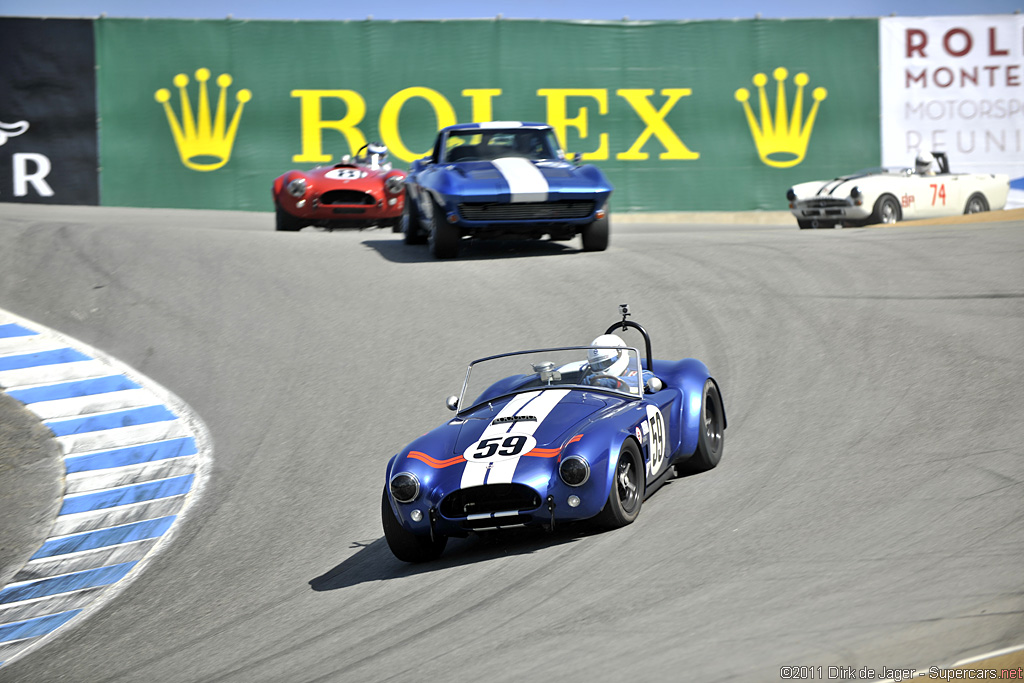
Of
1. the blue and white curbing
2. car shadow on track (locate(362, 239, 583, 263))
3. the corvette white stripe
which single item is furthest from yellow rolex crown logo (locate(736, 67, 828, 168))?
the blue and white curbing

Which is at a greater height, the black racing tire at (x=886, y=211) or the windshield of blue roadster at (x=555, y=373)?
the black racing tire at (x=886, y=211)

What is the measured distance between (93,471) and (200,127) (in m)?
12.7

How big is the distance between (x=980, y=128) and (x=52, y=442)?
1703 centimetres

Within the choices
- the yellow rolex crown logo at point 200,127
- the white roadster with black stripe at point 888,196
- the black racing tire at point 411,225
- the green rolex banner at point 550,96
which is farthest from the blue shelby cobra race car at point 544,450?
the yellow rolex crown logo at point 200,127

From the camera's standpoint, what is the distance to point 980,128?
19.8 meters

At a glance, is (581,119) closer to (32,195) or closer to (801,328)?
(32,195)

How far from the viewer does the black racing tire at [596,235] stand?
12.0 m

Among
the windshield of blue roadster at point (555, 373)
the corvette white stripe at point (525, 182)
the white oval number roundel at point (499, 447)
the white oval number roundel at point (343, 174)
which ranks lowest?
the white oval number roundel at point (499, 447)

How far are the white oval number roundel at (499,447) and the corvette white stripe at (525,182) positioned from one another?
18.6ft

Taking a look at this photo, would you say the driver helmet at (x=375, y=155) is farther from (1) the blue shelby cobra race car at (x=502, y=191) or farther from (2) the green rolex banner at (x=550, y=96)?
(2) the green rolex banner at (x=550, y=96)

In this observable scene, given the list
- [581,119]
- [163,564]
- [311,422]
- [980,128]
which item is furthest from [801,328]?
[980,128]

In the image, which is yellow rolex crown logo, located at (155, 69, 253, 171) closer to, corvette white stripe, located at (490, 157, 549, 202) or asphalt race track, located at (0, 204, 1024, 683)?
asphalt race track, located at (0, 204, 1024, 683)

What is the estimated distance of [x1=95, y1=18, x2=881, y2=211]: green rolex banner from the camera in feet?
64.1

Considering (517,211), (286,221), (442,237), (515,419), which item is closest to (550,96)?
(286,221)
